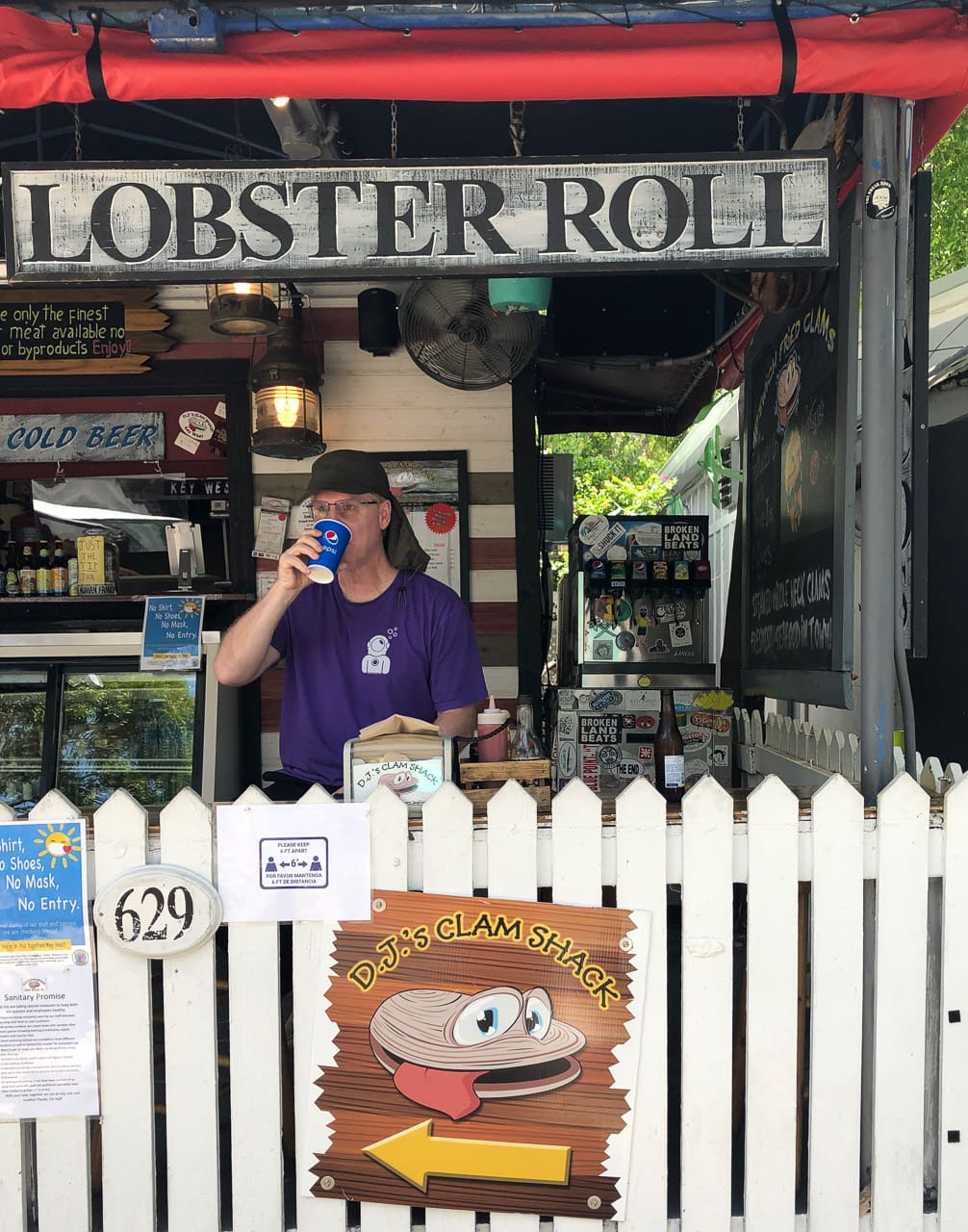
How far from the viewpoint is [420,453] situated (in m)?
5.36

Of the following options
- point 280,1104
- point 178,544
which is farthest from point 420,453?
point 280,1104

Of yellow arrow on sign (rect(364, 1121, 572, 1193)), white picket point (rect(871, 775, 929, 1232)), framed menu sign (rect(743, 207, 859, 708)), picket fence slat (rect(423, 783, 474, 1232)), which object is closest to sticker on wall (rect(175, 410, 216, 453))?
framed menu sign (rect(743, 207, 859, 708))

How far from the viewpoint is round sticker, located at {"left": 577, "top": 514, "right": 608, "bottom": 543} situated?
6168 mm

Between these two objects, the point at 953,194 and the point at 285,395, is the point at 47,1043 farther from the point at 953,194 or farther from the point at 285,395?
the point at 953,194

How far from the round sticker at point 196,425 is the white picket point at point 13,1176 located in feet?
11.7

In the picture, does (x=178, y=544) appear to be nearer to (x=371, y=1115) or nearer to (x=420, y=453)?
(x=420, y=453)

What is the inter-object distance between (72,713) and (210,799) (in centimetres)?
89

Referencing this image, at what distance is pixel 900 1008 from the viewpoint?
8.40 feet

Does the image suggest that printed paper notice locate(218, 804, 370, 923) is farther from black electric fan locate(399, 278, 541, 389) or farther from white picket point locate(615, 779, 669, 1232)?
black electric fan locate(399, 278, 541, 389)

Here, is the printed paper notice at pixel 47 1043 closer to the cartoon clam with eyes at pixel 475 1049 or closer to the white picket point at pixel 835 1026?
the cartoon clam with eyes at pixel 475 1049

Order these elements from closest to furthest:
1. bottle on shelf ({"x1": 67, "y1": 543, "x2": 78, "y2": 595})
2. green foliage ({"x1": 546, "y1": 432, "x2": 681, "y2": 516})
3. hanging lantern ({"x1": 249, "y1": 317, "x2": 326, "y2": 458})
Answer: hanging lantern ({"x1": 249, "y1": 317, "x2": 326, "y2": 458}), bottle on shelf ({"x1": 67, "y1": 543, "x2": 78, "y2": 595}), green foliage ({"x1": 546, "y1": 432, "x2": 681, "y2": 516})

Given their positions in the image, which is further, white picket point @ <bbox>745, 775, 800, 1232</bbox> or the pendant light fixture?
the pendant light fixture

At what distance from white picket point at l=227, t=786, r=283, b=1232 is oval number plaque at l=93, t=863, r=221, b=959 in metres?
0.10

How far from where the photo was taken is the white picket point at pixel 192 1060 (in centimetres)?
250
